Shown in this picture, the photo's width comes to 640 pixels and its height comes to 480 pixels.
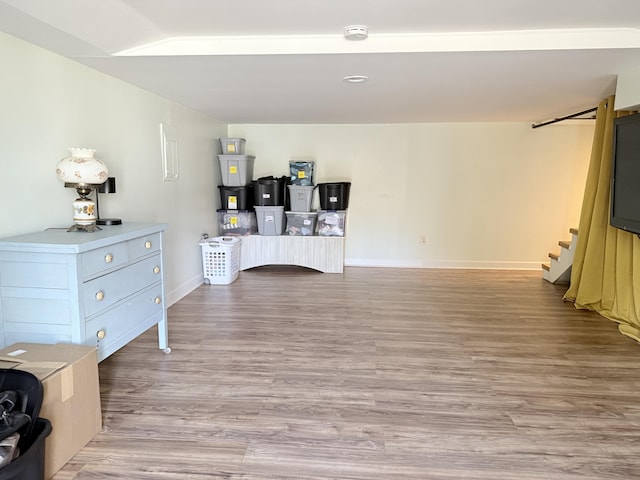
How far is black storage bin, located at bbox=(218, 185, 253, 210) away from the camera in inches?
198

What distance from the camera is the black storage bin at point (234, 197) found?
16.5 ft

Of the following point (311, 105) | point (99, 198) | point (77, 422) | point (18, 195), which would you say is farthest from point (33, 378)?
point (311, 105)

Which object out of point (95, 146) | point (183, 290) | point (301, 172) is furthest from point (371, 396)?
point (301, 172)

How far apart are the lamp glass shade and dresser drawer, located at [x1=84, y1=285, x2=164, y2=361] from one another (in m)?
0.70

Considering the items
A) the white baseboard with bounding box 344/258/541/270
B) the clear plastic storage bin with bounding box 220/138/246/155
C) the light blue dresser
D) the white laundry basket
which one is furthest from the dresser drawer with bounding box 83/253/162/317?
the white baseboard with bounding box 344/258/541/270

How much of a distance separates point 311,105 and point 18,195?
2.67 meters

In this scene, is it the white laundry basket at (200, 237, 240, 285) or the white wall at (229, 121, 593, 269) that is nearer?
the white laundry basket at (200, 237, 240, 285)

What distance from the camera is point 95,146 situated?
112 inches

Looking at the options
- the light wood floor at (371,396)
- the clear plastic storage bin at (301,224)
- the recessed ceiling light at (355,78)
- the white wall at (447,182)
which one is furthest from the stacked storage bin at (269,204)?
the recessed ceiling light at (355,78)

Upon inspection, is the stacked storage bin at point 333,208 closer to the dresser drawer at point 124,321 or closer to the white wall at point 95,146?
the white wall at point 95,146

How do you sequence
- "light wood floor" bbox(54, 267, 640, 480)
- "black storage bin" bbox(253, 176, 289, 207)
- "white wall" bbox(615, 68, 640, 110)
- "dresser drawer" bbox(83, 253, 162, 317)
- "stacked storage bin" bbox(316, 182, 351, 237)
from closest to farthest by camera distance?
"light wood floor" bbox(54, 267, 640, 480), "dresser drawer" bbox(83, 253, 162, 317), "white wall" bbox(615, 68, 640, 110), "black storage bin" bbox(253, 176, 289, 207), "stacked storage bin" bbox(316, 182, 351, 237)

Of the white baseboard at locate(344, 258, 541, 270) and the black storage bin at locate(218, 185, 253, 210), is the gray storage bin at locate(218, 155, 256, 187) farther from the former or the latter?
the white baseboard at locate(344, 258, 541, 270)

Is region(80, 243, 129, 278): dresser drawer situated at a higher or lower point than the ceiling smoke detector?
lower

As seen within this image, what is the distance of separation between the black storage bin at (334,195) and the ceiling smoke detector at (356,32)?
113 inches
